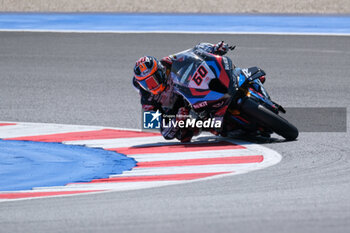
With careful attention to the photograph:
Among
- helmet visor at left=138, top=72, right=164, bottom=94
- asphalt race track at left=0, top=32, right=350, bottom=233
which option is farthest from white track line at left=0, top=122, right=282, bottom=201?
helmet visor at left=138, top=72, right=164, bottom=94

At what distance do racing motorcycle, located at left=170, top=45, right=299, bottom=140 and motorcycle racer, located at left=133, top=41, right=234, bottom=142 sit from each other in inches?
4.3

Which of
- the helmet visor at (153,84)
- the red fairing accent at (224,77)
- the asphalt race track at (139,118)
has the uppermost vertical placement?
the red fairing accent at (224,77)

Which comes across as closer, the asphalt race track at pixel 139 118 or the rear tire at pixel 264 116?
the asphalt race track at pixel 139 118

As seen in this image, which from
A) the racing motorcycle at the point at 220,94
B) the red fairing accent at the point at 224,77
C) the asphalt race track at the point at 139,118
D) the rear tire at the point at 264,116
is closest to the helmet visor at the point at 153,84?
the racing motorcycle at the point at 220,94

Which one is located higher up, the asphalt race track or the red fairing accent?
the red fairing accent

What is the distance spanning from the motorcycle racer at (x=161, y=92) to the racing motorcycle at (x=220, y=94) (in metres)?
0.11

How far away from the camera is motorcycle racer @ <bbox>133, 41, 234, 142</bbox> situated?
27.2 feet

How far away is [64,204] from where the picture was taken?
19.5 feet

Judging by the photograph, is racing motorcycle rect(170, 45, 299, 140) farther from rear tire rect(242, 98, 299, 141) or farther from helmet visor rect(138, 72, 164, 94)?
helmet visor rect(138, 72, 164, 94)

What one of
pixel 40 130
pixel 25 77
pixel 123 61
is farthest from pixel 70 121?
pixel 123 61

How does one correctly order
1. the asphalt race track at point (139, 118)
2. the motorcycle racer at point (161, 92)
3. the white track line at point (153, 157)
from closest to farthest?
the asphalt race track at point (139, 118), the white track line at point (153, 157), the motorcycle racer at point (161, 92)

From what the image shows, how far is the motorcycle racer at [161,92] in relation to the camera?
27.2ft

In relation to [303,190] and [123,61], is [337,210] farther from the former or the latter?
[123,61]

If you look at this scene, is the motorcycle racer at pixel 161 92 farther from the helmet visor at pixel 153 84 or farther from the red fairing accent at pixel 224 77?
the red fairing accent at pixel 224 77
